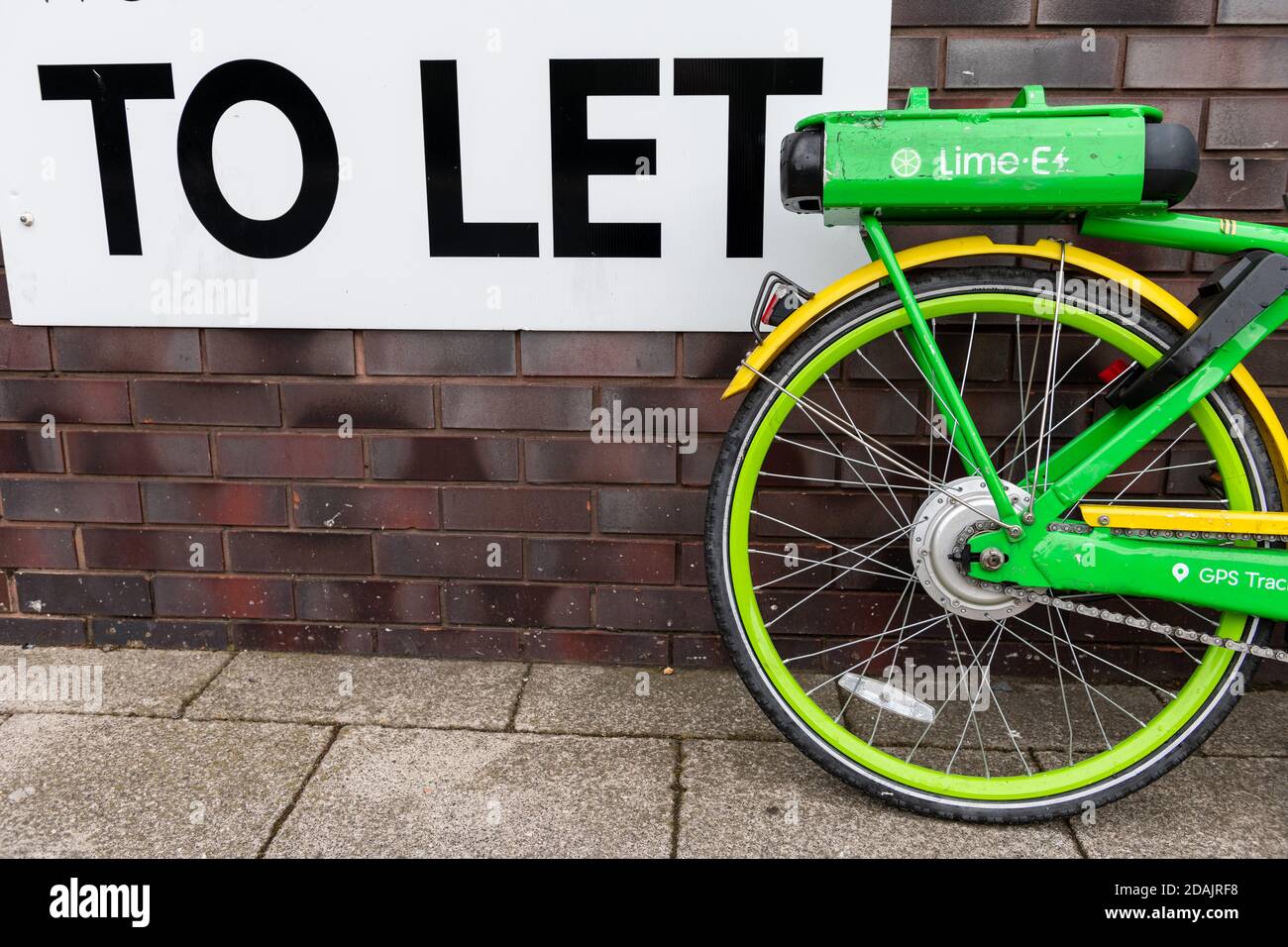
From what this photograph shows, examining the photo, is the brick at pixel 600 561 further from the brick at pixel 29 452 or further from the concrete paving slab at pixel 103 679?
the brick at pixel 29 452

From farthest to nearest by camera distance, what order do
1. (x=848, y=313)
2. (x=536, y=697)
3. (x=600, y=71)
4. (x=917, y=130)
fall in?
(x=536, y=697) → (x=600, y=71) → (x=848, y=313) → (x=917, y=130)

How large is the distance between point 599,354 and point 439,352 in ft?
1.34

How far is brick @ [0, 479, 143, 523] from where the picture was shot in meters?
A: 2.71

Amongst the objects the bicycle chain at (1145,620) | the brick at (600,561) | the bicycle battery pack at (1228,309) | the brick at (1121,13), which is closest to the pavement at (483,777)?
the brick at (600,561)

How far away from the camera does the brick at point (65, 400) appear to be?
2637 millimetres

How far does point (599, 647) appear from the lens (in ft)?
8.77

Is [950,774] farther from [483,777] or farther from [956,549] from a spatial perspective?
[483,777]

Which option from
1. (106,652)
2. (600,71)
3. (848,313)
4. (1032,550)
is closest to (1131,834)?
(1032,550)

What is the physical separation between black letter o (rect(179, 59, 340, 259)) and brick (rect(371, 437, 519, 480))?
554mm

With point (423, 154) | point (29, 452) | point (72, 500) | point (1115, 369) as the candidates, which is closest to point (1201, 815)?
point (1115, 369)

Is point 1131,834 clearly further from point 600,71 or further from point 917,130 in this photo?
point 600,71

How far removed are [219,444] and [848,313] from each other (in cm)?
168

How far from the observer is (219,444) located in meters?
2.64

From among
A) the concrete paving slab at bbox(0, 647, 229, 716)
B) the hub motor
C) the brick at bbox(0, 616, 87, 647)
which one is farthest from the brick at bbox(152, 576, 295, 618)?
the hub motor
